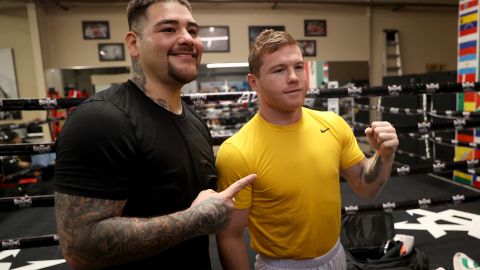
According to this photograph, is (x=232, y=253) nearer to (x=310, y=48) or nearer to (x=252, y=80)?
(x=252, y=80)

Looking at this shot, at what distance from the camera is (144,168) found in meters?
0.90

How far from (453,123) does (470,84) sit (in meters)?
0.31

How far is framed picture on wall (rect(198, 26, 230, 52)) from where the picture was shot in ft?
23.3

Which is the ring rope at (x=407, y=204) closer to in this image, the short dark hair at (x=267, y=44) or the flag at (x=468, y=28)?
the short dark hair at (x=267, y=44)

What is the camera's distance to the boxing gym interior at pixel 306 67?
370cm

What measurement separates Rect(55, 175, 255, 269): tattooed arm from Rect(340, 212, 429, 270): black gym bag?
144 cm

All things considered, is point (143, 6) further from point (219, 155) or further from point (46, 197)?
point (46, 197)

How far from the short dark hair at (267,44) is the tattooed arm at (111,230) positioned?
65 centimetres

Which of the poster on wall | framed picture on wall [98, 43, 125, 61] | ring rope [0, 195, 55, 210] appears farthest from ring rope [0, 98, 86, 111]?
the poster on wall

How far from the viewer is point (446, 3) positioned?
7770mm

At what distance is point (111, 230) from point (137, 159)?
0.20 meters

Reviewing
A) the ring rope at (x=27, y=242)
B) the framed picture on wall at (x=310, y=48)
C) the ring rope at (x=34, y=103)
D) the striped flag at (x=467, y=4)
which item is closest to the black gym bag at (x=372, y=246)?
the ring rope at (x=27, y=242)

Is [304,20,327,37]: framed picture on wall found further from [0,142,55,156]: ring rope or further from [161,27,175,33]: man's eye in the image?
[161,27,175,33]: man's eye

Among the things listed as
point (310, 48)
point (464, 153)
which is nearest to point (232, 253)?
point (464, 153)
